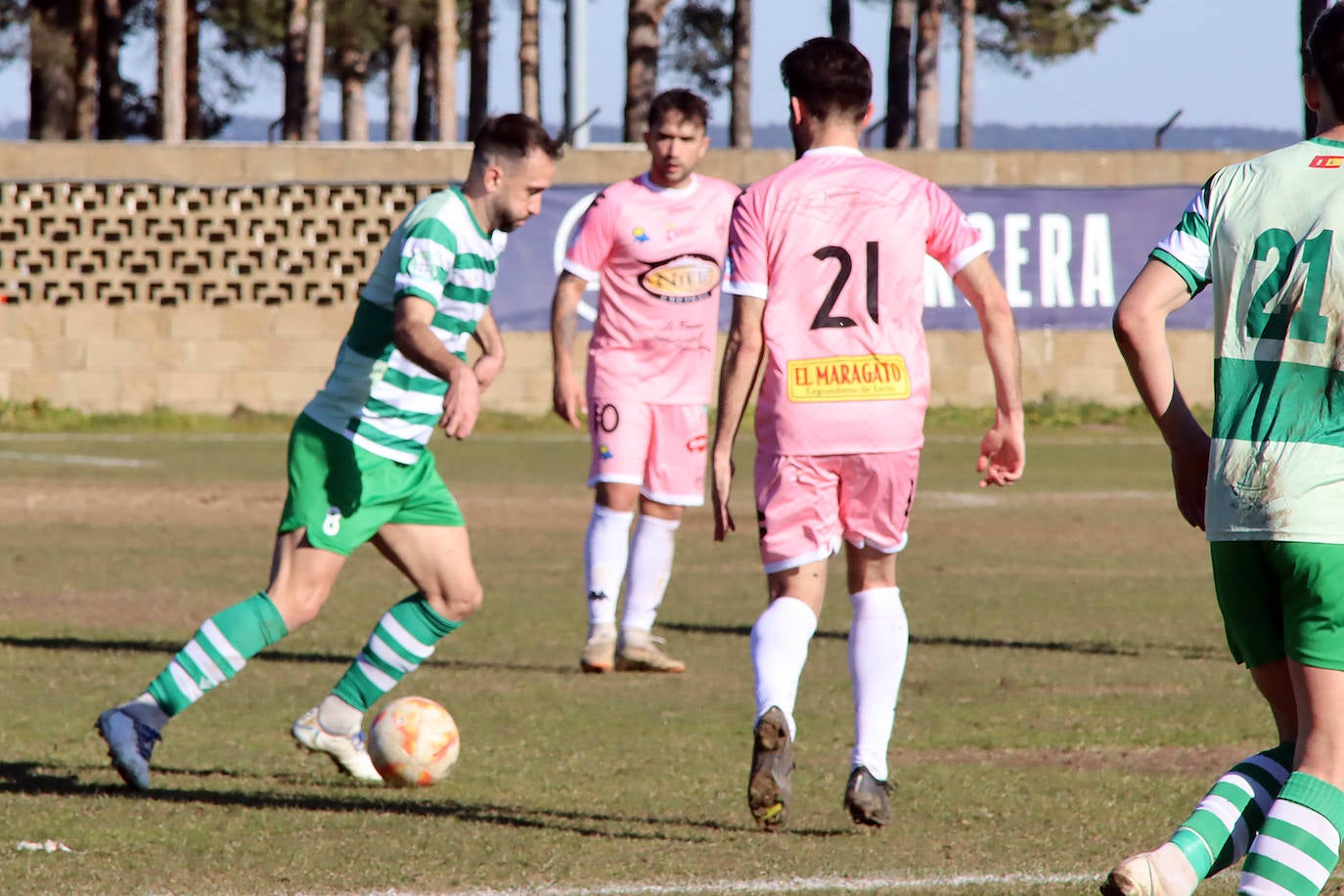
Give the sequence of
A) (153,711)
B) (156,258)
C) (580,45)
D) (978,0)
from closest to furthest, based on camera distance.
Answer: (153,711)
(156,258)
(580,45)
(978,0)

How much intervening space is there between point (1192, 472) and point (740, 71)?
1719 inches

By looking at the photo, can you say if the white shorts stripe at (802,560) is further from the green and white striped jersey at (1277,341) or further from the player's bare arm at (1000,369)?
the green and white striped jersey at (1277,341)

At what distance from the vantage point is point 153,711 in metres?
6.03

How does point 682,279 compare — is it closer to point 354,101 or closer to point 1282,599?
point 1282,599

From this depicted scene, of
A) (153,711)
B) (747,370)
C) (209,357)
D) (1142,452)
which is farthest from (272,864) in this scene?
(209,357)

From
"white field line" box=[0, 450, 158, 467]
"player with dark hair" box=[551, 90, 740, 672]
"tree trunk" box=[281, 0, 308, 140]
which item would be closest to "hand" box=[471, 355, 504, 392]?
"player with dark hair" box=[551, 90, 740, 672]

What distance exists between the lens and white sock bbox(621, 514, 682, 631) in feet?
29.5

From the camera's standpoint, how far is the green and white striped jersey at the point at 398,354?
623 centimetres

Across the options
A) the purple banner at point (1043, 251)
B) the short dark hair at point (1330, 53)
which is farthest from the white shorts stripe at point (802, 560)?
the purple banner at point (1043, 251)

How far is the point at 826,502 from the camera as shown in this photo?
18.4ft

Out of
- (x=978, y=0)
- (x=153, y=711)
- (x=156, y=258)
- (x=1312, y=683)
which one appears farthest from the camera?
(x=978, y=0)

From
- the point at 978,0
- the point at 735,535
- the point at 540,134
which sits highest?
the point at 978,0

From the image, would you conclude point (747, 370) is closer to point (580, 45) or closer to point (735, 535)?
point (735, 535)

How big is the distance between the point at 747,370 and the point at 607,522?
3681 millimetres
